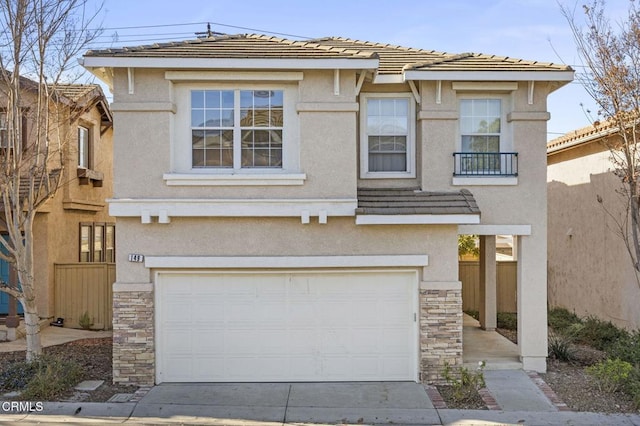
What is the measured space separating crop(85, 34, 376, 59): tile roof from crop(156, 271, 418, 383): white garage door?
3.81 m

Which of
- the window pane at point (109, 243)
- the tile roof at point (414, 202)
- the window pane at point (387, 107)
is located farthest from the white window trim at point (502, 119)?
the window pane at point (109, 243)

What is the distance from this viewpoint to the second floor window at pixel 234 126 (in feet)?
32.2

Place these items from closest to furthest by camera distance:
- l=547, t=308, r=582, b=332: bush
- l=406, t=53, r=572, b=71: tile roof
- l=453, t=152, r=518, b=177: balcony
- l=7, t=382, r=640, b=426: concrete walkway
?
l=7, t=382, r=640, b=426: concrete walkway < l=406, t=53, r=572, b=71: tile roof < l=453, t=152, r=518, b=177: balcony < l=547, t=308, r=582, b=332: bush

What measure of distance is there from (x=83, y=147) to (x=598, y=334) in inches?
571

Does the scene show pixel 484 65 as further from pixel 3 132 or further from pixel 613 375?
pixel 3 132

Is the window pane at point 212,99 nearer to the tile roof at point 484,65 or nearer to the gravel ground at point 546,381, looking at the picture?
the tile roof at point 484,65

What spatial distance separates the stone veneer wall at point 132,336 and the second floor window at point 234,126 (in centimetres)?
253

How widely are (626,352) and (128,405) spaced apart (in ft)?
27.8

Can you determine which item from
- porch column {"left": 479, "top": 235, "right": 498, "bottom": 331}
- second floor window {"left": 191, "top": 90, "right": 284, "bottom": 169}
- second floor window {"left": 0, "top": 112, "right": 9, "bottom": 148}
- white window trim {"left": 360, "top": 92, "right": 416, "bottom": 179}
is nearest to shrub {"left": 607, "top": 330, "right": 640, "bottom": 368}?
porch column {"left": 479, "top": 235, "right": 498, "bottom": 331}

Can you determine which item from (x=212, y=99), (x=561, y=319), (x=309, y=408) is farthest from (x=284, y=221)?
(x=561, y=319)

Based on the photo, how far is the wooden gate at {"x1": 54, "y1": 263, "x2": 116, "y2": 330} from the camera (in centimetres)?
1431

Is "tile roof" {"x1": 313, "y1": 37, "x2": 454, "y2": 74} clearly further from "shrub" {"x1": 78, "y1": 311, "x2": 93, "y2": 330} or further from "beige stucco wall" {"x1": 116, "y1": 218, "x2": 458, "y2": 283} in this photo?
"shrub" {"x1": 78, "y1": 311, "x2": 93, "y2": 330}

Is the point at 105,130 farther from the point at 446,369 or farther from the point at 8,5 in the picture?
the point at 446,369

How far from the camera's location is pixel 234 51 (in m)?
9.72
